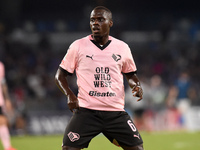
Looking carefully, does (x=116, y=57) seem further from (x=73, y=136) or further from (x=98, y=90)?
(x=73, y=136)

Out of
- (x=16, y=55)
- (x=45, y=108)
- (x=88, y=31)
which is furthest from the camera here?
(x=88, y=31)

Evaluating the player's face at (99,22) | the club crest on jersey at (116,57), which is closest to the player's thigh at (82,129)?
the club crest on jersey at (116,57)

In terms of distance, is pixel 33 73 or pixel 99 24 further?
pixel 33 73

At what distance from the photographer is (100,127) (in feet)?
14.8

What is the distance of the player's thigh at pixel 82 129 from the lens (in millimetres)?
4414

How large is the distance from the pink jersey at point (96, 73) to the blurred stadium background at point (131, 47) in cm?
932

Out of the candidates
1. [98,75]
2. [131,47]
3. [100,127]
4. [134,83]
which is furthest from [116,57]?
[131,47]

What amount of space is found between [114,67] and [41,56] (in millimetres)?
15082

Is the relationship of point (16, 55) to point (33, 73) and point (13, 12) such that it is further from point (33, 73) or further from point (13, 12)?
point (13, 12)

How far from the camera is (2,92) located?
8.27m

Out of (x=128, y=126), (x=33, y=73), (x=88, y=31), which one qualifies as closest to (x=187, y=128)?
(x=33, y=73)

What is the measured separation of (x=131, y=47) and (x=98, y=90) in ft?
54.0

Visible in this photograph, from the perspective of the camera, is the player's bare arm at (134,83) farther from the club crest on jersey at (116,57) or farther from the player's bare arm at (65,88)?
the player's bare arm at (65,88)

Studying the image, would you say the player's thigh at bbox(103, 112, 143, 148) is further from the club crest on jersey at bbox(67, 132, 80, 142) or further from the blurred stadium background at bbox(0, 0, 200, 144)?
the blurred stadium background at bbox(0, 0, 200, 144)
